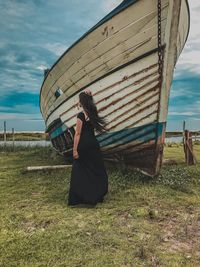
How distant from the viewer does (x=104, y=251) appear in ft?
10.9

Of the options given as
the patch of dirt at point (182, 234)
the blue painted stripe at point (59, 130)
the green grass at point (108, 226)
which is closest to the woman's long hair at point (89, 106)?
the green grass at point (108, 226)

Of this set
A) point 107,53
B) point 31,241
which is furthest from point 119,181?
point 31,241

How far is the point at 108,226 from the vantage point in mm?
4062

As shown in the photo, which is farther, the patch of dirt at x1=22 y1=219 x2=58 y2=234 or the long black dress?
the long black dress

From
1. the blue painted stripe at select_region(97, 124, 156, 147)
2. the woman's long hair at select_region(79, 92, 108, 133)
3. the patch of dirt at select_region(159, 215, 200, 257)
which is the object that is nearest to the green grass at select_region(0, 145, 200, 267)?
the patch of dirt at select_region(159, 215, 200, 257)

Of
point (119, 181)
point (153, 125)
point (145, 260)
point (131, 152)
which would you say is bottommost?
point (145, 260)

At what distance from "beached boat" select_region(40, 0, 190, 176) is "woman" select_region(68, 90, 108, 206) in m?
1.30

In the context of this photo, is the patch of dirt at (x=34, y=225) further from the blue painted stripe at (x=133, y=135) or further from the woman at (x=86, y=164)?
the blue painted stripe at (x=133, y=135)

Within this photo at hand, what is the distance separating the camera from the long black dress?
5.12 m

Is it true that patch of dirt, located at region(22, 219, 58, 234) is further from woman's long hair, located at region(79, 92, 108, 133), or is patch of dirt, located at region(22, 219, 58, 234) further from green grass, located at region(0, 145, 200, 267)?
woman's long hair, located at region(79, 92, 108, 133)

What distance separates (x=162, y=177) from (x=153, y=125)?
1225mm

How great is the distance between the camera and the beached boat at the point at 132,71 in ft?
19.2

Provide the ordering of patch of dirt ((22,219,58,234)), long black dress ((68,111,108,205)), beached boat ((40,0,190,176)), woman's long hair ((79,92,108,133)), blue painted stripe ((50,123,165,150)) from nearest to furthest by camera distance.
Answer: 1. patch of dirt ((22,219,58,234))
2. long black dress ((68,111,108,205))
3. woman's long hair ((79,92,108,133))
4. beached boat ((40,0,190,176))
5. blue painted stripe ((50,123,165,150))

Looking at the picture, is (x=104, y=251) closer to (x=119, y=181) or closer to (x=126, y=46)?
(x=119, y=181)
